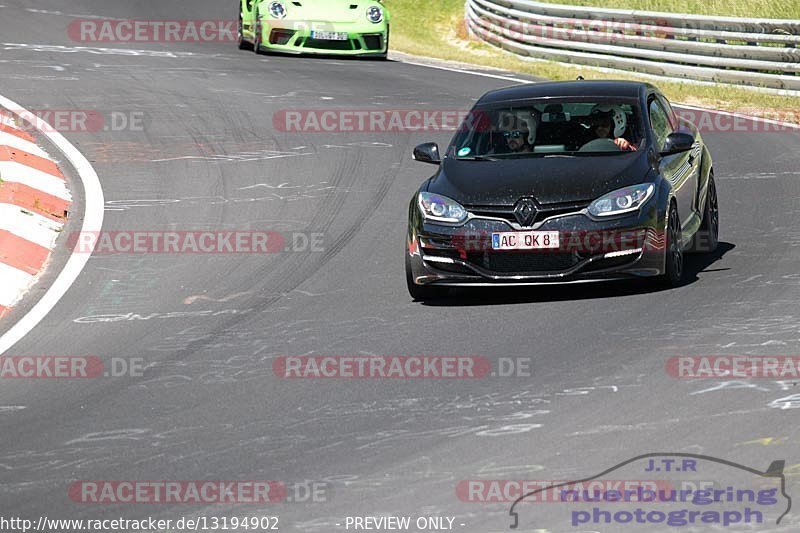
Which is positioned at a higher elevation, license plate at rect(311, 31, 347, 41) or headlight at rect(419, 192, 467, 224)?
headlight at rect(419, 192, 467, 224)

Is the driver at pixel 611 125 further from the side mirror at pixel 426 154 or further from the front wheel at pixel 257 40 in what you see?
the front wheel at pixel 257 40

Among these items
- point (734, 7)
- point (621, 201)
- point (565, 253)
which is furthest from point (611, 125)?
point (734, 7)

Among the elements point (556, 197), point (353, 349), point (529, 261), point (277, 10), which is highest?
point (556, 197)

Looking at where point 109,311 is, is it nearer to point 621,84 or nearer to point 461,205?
point 461,205

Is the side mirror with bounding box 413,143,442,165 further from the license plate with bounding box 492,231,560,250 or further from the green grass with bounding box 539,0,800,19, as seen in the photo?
the green grass with bounding box 539,0,800,19

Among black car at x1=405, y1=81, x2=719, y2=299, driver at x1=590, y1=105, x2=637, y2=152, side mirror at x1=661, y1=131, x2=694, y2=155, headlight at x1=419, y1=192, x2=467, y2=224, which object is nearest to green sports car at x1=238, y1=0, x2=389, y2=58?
black car at x1=405, y1=81, x2=719, y2=299

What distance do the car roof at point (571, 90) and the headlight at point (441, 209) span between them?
1343mm

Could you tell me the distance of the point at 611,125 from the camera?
10.8 meters

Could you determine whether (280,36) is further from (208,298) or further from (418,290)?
(418,290)

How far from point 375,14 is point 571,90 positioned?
1296 cm

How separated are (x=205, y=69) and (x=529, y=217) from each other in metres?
13.0

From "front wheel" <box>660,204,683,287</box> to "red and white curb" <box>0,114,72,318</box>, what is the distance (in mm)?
4440

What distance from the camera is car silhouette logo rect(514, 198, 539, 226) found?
9.75 meters

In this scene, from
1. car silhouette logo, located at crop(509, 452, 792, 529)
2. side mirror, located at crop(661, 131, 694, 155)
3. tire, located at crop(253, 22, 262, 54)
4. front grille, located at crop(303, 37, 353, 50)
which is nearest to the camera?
car silhouette logo, located at crop(509, 452, 792, 529)
